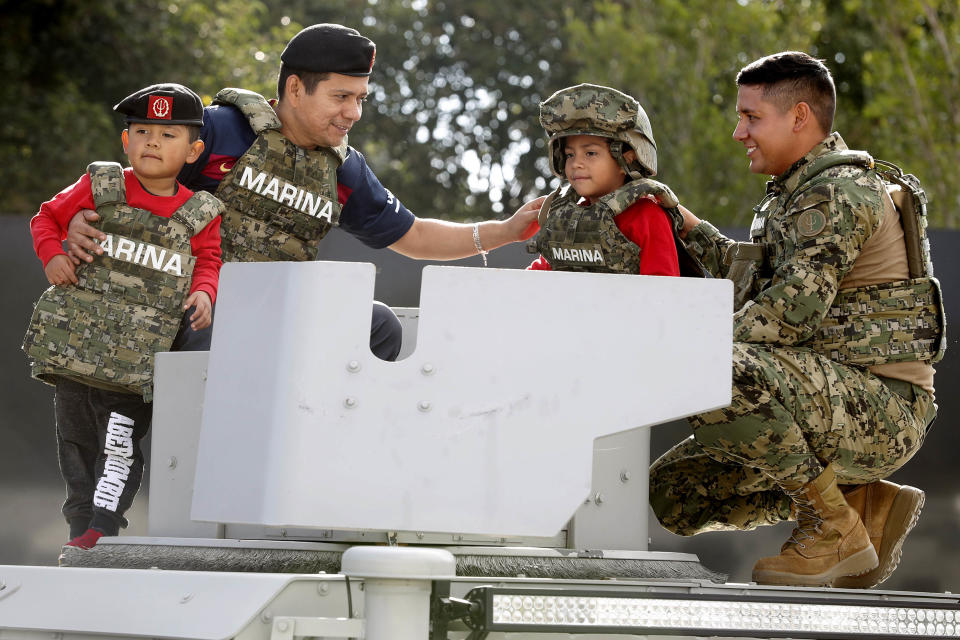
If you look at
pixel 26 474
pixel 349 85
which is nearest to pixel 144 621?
pixel 349 85

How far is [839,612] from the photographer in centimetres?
276

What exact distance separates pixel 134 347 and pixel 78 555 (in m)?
0.66

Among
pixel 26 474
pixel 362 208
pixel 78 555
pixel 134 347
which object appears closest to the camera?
pixel 78 555

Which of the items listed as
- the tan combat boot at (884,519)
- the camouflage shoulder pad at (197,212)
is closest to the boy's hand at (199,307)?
the camouflage shoulder pad at (197,212)

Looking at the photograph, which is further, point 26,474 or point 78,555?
point 26,474

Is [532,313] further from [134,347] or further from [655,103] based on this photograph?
[655,103]

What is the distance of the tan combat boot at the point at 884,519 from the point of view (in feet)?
11.9

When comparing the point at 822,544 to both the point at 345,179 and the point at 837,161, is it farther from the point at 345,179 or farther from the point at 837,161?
the point at 345,179

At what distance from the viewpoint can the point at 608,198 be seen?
3832 mm

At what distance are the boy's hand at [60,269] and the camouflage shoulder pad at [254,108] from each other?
692mm

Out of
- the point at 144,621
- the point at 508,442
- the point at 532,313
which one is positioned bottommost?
the point at 144,621

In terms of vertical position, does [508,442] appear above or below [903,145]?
below

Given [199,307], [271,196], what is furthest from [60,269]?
[271,196]

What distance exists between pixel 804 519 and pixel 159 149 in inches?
81.0
